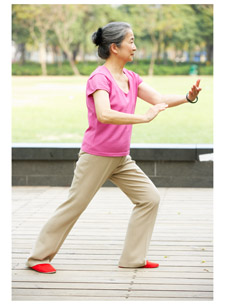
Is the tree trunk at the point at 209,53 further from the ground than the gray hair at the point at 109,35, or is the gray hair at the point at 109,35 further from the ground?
the gray hair at the point at 109,35

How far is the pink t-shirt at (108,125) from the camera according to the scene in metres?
3.42

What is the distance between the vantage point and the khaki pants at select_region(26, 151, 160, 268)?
3.61 m

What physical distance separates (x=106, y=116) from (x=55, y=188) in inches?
153

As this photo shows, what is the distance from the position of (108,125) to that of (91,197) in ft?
1.58

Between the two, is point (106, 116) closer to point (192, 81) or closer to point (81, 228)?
point (81, 228)

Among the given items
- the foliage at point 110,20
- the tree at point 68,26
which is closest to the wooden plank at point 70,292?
the tree at point 68,26

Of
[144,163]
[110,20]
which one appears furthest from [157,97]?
[110,20]

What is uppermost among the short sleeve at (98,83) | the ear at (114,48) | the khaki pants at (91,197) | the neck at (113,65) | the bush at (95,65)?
the ear at (114,48)

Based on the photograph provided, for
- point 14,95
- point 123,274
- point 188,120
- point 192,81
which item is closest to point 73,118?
point 188,120

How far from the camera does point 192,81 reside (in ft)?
103

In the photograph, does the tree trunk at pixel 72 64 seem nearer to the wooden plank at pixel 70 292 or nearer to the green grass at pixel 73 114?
the green grass at pixel 73 114

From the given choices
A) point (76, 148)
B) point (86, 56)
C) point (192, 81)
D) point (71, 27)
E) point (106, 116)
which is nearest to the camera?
point (106, 116)

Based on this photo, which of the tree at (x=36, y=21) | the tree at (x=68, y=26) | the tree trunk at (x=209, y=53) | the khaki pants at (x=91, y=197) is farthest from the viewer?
the tree trunk at (x=209, y=53)

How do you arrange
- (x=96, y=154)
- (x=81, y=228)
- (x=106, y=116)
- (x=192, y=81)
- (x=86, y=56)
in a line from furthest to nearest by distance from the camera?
(x=86, y=56)
(x=192, y=81)
(x=81, y=228)
(x=96, y=154)
(x=106, y=116)
